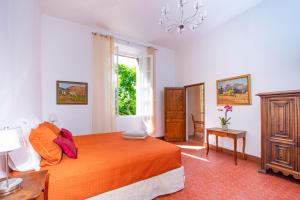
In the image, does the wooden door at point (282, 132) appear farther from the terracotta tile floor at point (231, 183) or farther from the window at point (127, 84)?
the window at point (127, 84)

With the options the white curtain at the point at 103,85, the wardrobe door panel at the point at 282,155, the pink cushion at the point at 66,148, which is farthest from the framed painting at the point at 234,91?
the pink cushion at the point at 66,148

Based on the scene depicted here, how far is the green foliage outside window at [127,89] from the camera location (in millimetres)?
5664

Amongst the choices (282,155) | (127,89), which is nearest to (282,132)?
(282,155)

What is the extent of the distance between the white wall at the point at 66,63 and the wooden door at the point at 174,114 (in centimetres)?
256

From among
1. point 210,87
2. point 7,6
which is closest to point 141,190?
point 7,6

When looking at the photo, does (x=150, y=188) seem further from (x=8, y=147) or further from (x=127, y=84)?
(x=127, y=84)

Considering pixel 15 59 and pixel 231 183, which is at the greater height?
pixel 15 59

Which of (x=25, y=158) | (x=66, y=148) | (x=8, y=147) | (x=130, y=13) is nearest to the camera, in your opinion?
(x=8, y=147)

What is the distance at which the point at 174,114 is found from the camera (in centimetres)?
551

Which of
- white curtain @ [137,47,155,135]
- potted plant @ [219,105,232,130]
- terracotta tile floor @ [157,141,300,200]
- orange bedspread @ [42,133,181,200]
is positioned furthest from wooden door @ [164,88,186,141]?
orange bedspread @ [42,133,181,200]

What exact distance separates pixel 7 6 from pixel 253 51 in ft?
14.3

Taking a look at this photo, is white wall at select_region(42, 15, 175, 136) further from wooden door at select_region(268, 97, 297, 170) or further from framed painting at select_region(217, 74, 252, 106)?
wooden door at select_region(268, 97, 297, 170)

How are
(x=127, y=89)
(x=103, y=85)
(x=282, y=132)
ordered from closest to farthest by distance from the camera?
(x=282, y=132)
(x=103, y=85)
(x=127, y=89)

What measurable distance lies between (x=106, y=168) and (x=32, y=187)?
665 millimetres
